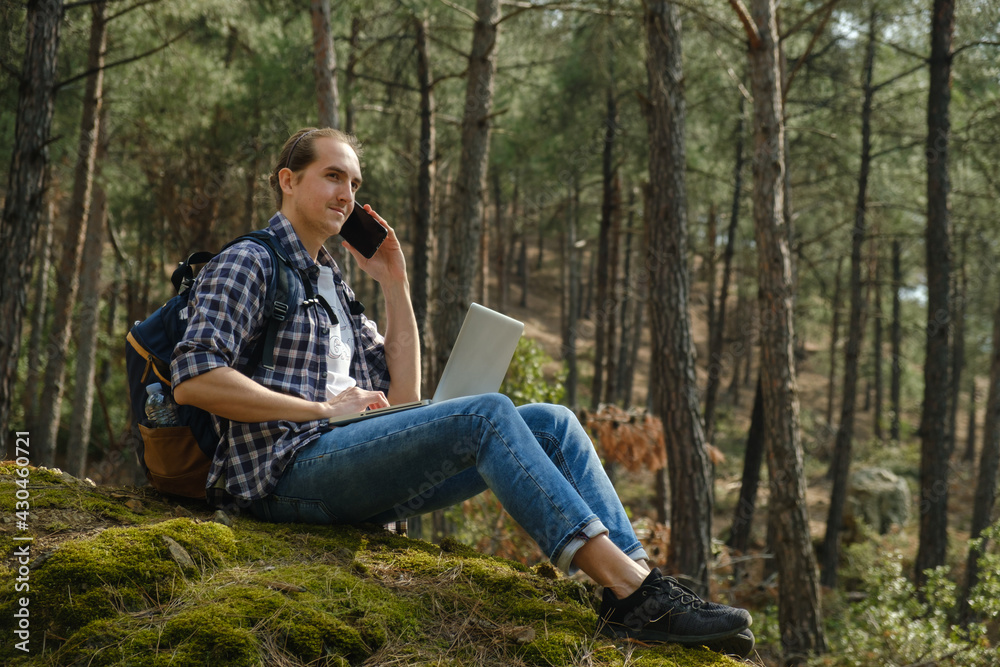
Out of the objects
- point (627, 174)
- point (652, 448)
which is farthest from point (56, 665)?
point (627, 174)

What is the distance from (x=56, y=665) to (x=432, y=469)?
3.74 ft

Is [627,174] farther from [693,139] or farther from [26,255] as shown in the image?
[26,255]

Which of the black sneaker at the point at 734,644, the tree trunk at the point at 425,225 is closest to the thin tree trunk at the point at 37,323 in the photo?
the tree trunk at the point at 425,225

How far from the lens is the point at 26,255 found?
507 cm

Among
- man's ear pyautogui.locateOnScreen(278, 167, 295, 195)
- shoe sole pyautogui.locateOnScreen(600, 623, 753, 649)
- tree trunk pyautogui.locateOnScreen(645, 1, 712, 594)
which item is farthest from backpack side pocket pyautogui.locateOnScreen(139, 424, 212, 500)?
tree trunk pyautogui.locateOnScreen(645, 1, 712, 594)

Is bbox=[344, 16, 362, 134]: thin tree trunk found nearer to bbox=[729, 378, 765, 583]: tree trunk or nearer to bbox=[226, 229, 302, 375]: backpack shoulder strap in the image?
bbox=[729, 378, 765, 583]: tree trunk

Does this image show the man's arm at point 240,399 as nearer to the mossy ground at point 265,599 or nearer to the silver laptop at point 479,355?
the silver laptop at point 479,355

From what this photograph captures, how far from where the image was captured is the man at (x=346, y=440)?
229cm

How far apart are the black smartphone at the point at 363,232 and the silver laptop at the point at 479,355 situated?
0.73m

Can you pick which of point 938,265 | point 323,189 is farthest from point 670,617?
point 938,265

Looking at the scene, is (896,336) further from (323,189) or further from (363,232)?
(323,189)

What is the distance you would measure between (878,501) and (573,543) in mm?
16550

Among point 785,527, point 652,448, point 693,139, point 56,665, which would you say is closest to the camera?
point 56,665

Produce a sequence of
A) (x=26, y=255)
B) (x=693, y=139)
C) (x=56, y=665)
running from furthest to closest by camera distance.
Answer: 1. (x=693, y=139)
2. (x=26, y=255)
3. (x=56, y=665)
